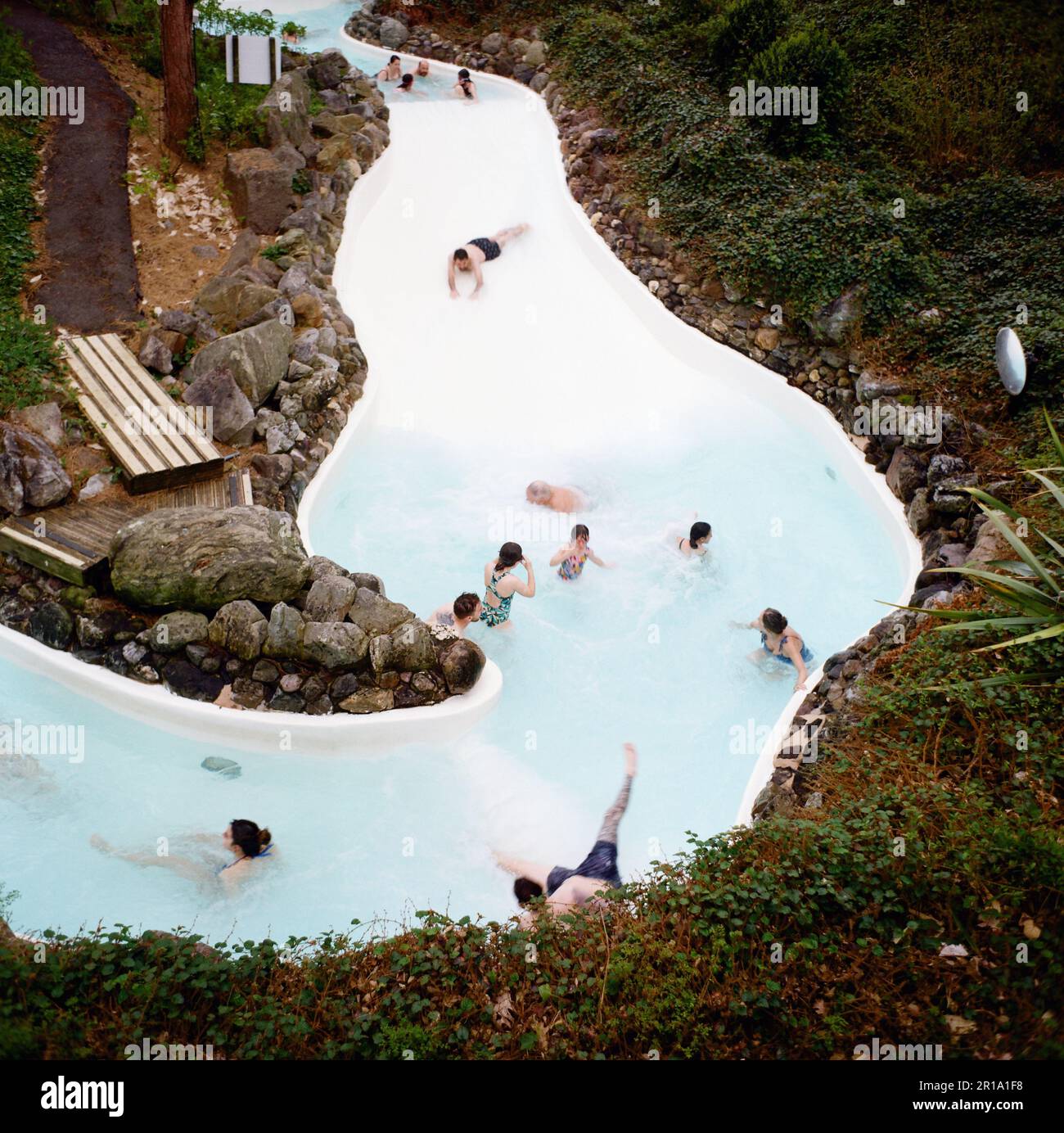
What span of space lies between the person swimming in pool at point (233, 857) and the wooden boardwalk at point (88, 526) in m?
1.83

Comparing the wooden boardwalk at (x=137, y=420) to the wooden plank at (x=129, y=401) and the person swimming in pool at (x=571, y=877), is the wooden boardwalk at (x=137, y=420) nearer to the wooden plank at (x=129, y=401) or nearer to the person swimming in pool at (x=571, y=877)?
the wooden plank at (x=129, y=401)

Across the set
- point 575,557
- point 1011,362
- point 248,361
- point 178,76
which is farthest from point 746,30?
point 575,557

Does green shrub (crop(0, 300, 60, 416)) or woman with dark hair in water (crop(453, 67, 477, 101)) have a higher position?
woman with dark hair in water (crop(453, 67, 477, 101))

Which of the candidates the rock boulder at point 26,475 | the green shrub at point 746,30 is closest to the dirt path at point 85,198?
the rock boulder at point 26,475

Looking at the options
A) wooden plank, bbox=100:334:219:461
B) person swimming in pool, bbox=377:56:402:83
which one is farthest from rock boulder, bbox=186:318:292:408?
person swimming in pool, bbox=377:56:402:83

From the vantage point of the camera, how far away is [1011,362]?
6.95m

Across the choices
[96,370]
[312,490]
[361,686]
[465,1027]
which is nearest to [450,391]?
[312,490]

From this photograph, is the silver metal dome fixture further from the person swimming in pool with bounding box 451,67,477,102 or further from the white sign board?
the white sign board

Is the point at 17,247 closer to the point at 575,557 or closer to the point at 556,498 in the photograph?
the point at 556,498

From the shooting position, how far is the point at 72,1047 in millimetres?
3584

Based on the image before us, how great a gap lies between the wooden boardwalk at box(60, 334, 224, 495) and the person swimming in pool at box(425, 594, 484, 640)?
208 centimetres

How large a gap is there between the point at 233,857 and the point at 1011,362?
20.9 feet

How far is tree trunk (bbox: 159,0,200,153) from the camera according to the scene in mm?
9766

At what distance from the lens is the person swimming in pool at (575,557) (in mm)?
6949
